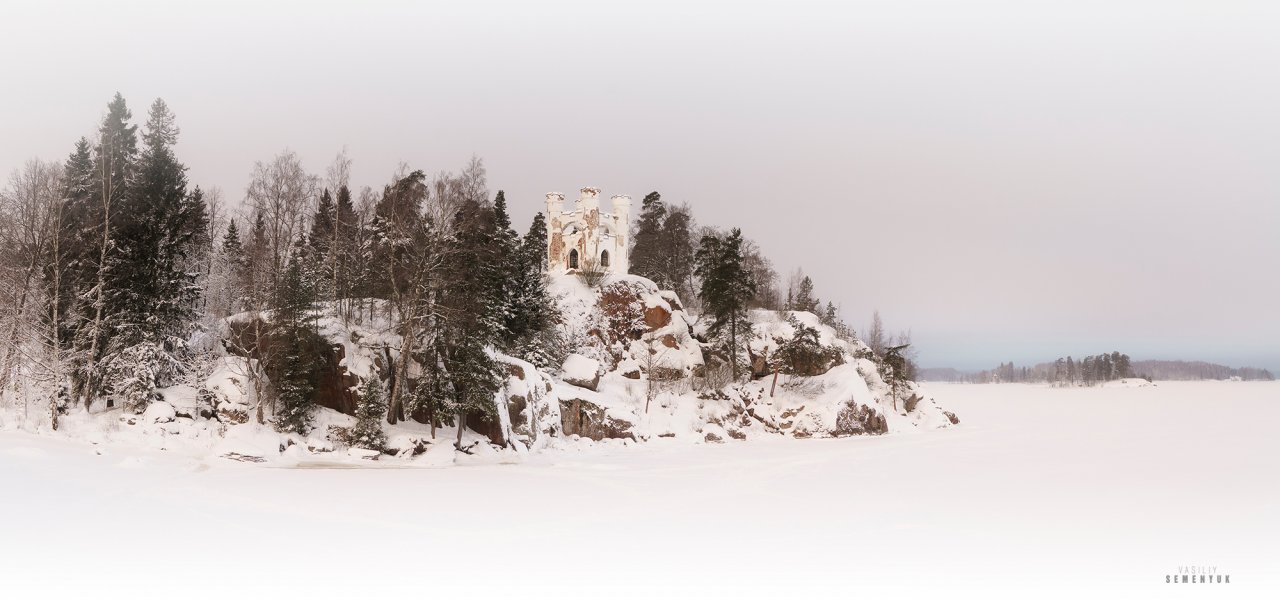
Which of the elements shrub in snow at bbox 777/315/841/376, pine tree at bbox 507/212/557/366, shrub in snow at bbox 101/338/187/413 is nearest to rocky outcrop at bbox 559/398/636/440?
pine tree at bbox 507/212/557/366

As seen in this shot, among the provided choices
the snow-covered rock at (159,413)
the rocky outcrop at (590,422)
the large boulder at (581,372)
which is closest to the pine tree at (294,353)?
the snow-covered rock at (159,413)

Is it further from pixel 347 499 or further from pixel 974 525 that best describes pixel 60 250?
pixel 974 525

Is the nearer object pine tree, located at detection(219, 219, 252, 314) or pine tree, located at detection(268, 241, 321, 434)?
pine tree, located at detection(268, 241, 321, 434)

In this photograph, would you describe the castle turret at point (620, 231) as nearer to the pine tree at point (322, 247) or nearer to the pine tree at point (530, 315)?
the pine tree at point (530, 315)

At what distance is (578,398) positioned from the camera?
36.8m

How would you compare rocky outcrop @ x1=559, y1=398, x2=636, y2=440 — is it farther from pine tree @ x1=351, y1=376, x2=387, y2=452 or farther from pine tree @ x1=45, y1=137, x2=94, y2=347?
pine tree @ x1=45, y1=137, x2=94, y2=347

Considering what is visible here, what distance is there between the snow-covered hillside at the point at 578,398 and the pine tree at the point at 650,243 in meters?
12.2

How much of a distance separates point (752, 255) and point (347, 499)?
57.8 meters

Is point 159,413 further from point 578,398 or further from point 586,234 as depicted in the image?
point 586,234

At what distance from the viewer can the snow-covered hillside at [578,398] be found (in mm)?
25891

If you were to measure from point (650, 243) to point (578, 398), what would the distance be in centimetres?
2996

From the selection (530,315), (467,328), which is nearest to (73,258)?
(467,328)

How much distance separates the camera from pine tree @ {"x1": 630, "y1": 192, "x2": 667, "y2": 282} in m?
63.6

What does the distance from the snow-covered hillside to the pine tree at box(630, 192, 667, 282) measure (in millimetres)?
12162
